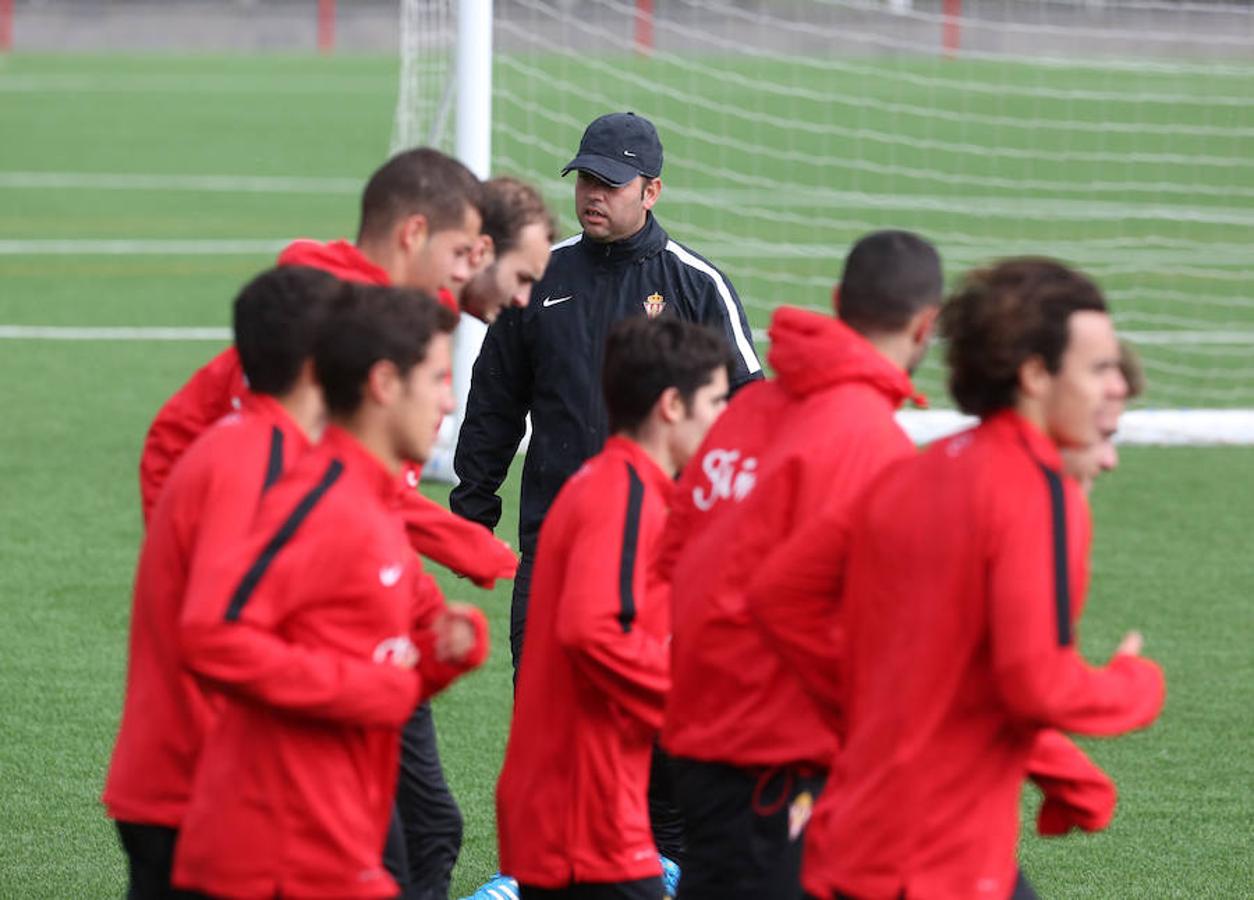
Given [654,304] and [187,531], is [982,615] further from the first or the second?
[654,304]

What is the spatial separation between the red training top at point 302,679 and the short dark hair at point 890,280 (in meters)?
0.91

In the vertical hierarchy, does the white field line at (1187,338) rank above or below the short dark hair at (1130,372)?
below

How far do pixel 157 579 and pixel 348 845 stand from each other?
23.0 inches

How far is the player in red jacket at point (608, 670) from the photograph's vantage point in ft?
13.3

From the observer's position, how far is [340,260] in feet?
13.9

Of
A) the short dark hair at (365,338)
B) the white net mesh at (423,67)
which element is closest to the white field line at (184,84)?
the white net mesh at (423,67)

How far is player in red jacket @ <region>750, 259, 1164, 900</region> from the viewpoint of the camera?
126 inches

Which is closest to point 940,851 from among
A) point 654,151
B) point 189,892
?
point 189,892

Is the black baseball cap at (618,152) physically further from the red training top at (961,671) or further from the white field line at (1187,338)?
the white field line at (1187,338)

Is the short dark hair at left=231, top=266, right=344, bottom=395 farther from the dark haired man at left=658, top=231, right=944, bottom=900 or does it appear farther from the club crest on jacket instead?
the club crest on jacket

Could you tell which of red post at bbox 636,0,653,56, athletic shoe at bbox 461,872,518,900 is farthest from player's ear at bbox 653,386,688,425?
red post at bbox 636,0,653,56

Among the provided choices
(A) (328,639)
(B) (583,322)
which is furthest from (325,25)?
(A) (328,639)

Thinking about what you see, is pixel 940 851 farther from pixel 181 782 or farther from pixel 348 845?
pixel 181 782

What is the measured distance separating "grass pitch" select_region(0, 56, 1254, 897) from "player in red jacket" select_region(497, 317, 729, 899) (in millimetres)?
1757
